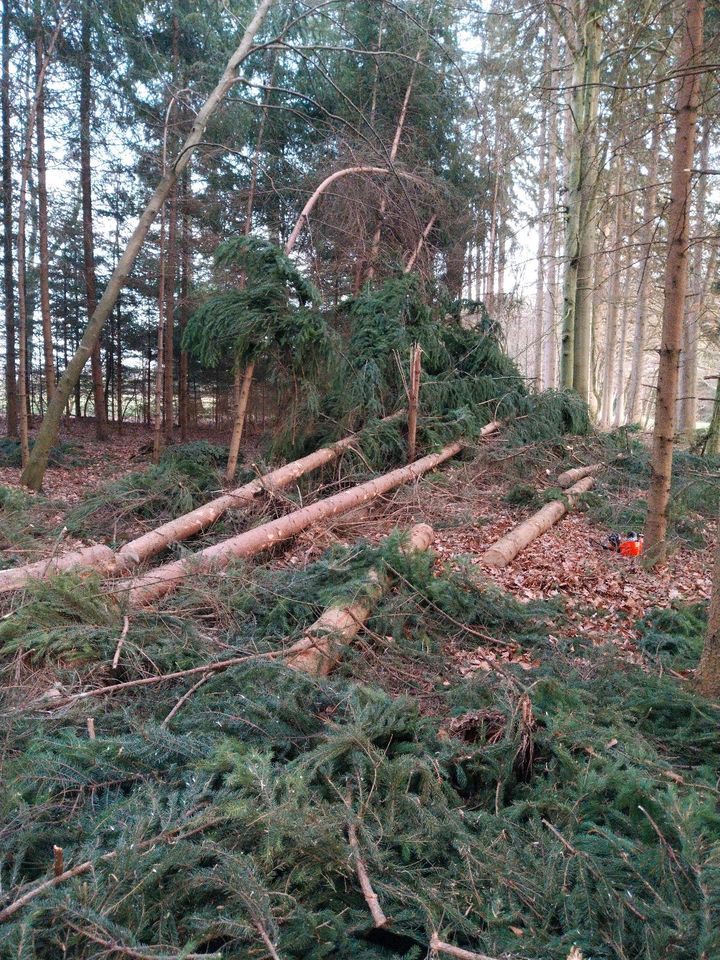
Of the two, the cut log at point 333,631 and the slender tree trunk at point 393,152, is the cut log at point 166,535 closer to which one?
the cut log at point 333,631

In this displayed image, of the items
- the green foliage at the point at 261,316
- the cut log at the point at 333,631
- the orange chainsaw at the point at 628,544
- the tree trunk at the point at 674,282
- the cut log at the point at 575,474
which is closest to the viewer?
the cut log at the point at 333,631

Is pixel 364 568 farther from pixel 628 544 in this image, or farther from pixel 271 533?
pixel 628 544

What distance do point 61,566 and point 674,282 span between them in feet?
20.6

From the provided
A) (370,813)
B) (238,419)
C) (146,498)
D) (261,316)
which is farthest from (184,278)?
(370,813)

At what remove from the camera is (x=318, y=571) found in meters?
5.00

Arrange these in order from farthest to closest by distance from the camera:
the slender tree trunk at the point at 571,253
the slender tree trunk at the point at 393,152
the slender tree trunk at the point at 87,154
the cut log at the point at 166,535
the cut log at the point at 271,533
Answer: the slender tree trunk at the point at 393,152 < the slender tree trunk at the point at 87,154 < the slender tree trunk at the point at 571,253 < the cut log at the point at 271,533 < the cut log at the point at 166,535

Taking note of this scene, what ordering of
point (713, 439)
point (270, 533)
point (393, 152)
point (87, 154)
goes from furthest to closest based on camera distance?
point (393, 152) → point (87, 154) → point (713, 439) → point (270, 533)

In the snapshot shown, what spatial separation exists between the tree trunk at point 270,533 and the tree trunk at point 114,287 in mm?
5311

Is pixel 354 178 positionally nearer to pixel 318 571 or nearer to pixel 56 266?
pixel 318 571

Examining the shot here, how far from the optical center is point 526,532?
21.7 ft

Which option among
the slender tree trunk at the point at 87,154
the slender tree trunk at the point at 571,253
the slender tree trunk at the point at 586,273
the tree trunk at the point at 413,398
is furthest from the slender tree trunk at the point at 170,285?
the slender tree trunk at the point at 586,273

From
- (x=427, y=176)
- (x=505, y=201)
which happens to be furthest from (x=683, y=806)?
(x=505, y=201)

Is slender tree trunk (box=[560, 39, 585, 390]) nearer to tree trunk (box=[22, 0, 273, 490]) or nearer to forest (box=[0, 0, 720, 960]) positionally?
forest (box=[0, 0, 720, 960])

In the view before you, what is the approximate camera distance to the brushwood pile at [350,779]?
187 cm
